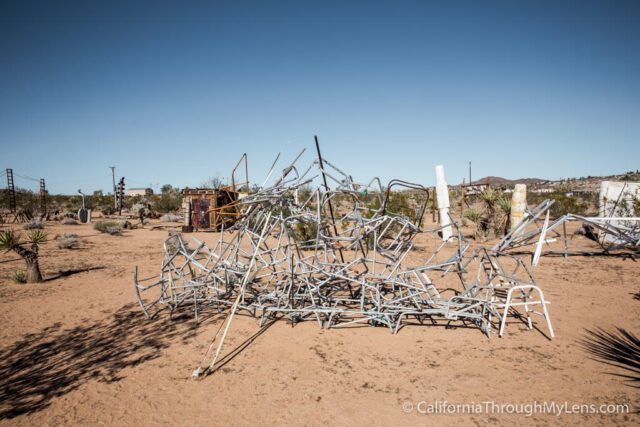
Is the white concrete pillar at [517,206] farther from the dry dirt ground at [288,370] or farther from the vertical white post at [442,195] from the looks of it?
the dry dirt ground at [288,370]

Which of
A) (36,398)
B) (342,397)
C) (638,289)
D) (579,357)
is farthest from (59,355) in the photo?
(638,289)

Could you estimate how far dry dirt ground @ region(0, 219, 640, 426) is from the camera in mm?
3039

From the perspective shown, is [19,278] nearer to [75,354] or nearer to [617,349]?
[75,354]

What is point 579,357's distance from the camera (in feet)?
12.7

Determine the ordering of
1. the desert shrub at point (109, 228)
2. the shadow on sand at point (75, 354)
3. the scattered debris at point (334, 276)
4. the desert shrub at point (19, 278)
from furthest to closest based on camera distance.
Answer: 1. the desert shrub at point (109, 228)
2. the desert shrub at point (19, 278)
3. the scattered debris at point (334, 276)
4. the shadow on sand at point (75, 354)

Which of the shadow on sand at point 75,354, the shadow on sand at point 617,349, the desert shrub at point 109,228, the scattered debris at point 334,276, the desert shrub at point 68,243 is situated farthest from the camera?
the desert shrub at point 109,228

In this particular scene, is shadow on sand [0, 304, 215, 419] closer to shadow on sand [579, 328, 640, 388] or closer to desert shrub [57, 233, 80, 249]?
shadow on sand [579, 328, 640, 388]

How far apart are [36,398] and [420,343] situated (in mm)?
4471

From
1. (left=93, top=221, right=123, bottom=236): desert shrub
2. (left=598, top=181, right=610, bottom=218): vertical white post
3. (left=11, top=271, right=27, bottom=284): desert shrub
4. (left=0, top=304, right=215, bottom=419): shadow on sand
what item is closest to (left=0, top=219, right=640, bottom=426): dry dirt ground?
(left=0, top=304, right=215, bottom=419): shadow on sand

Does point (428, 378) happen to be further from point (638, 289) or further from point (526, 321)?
point (638, 289)

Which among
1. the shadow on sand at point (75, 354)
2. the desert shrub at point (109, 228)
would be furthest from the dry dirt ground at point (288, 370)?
the desert shrub at point (109, 228)

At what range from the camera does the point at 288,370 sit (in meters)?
3.78

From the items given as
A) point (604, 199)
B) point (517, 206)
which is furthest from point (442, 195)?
point (604, 199)

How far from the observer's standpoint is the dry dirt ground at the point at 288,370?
9.97 ft
